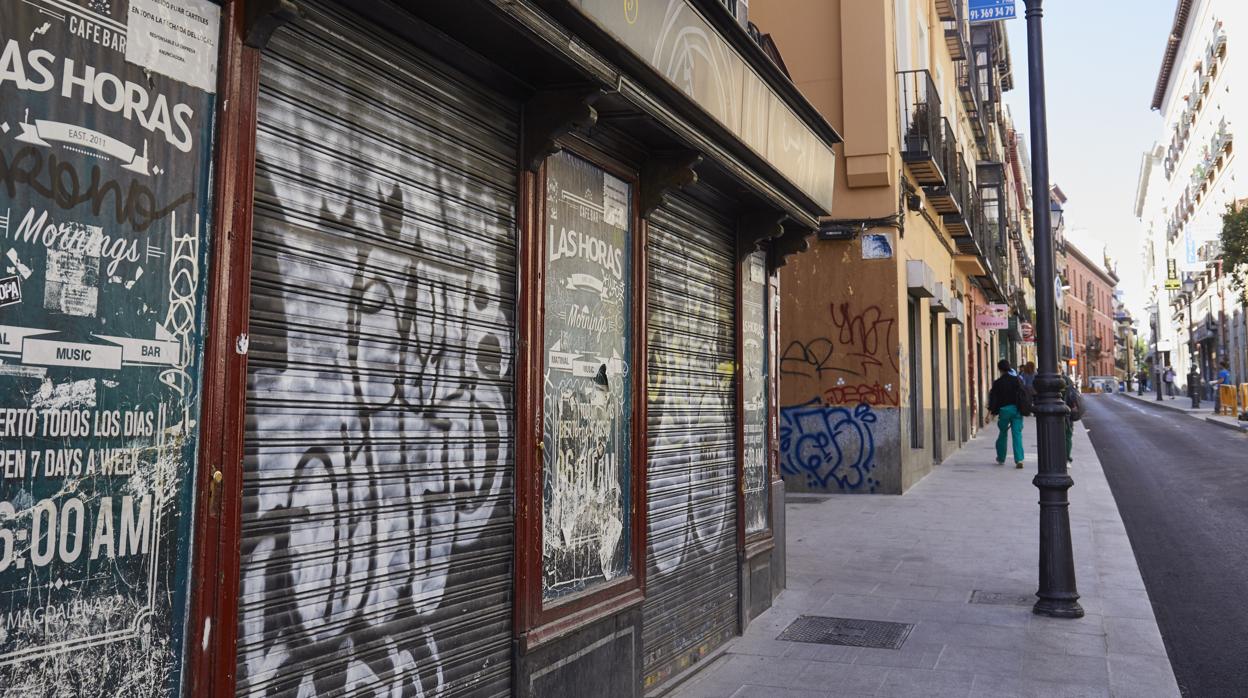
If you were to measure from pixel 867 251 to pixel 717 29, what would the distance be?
854 centimetres

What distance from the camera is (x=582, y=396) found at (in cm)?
430

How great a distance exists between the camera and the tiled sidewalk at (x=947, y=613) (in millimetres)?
4895

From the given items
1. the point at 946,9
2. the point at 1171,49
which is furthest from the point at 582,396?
the point at 1171,49

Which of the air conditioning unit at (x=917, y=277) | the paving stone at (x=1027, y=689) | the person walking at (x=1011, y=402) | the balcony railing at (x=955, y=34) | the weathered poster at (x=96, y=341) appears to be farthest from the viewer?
the balcony railing at (x=955, y=34)

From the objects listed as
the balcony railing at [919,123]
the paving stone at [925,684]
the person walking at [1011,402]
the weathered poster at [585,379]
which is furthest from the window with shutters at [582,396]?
the person walking at [1011,402]

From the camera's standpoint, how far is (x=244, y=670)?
97.2 inches

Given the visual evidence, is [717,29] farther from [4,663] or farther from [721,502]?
[4,663]

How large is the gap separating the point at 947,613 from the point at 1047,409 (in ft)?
5.18

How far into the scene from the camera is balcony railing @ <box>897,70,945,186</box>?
1360 centimetres

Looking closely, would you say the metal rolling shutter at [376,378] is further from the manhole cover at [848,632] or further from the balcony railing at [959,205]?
the balcony railing at [959,205]

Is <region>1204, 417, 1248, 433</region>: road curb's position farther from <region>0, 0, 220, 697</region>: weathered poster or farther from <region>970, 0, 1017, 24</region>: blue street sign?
<region>0, 0, 220, 697</region>: weathered poster

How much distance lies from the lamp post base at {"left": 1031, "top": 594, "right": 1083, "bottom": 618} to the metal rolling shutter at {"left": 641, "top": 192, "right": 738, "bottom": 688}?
2.10m

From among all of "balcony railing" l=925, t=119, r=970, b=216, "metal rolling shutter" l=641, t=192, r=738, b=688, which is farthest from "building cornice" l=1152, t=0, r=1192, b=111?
"metal rolling shutter" l=641, t=192, r=738, b=688

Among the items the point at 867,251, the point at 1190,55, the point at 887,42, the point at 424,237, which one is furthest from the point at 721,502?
the point at 1190,55
